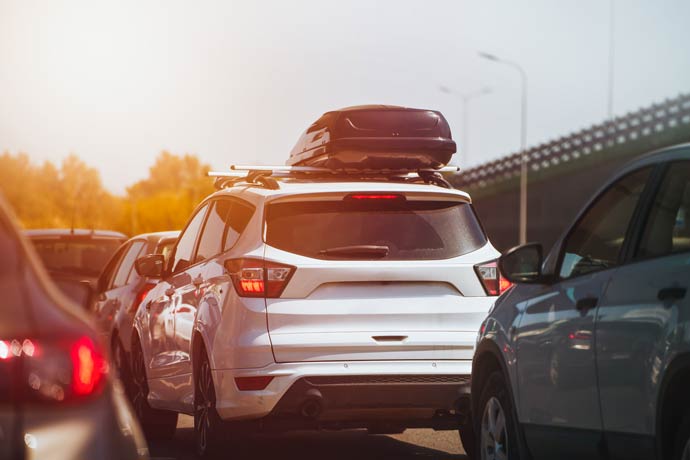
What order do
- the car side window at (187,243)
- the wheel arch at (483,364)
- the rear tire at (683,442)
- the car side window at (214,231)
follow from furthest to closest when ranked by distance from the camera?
the car side window at (187,243), the car side window at (214,231), the wheel arch at (483,364), the rear tire at (683,442)

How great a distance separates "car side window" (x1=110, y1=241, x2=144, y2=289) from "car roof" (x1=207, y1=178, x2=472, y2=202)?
520 centimetres

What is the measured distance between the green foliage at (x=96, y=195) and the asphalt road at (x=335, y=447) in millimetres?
110311

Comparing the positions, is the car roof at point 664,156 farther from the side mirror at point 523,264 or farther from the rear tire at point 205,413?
the rear tire at point 205,413

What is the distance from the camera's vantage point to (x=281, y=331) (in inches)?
345

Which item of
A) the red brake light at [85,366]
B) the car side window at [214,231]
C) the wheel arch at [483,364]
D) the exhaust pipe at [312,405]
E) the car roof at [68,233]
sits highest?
the red brake light at [85,366]

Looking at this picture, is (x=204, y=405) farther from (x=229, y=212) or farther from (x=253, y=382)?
(x=229, y=212)

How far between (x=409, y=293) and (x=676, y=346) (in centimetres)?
377

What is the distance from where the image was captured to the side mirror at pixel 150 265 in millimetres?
11117

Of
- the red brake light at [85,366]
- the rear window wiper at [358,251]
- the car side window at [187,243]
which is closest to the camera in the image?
the red brake light at [85,366]

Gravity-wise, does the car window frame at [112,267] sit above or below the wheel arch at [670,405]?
below

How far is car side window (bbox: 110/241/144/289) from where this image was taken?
14.7 metres

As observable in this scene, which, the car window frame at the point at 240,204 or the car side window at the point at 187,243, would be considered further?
the car side window at the point at 187,243

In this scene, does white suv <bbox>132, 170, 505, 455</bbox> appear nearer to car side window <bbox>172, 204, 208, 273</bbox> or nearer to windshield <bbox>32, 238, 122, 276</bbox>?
car side window <bbox>172, 204, 208, 273</bbox>

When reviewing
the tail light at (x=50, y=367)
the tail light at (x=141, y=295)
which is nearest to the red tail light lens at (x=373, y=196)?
the tail light at (x=141, y=295)
